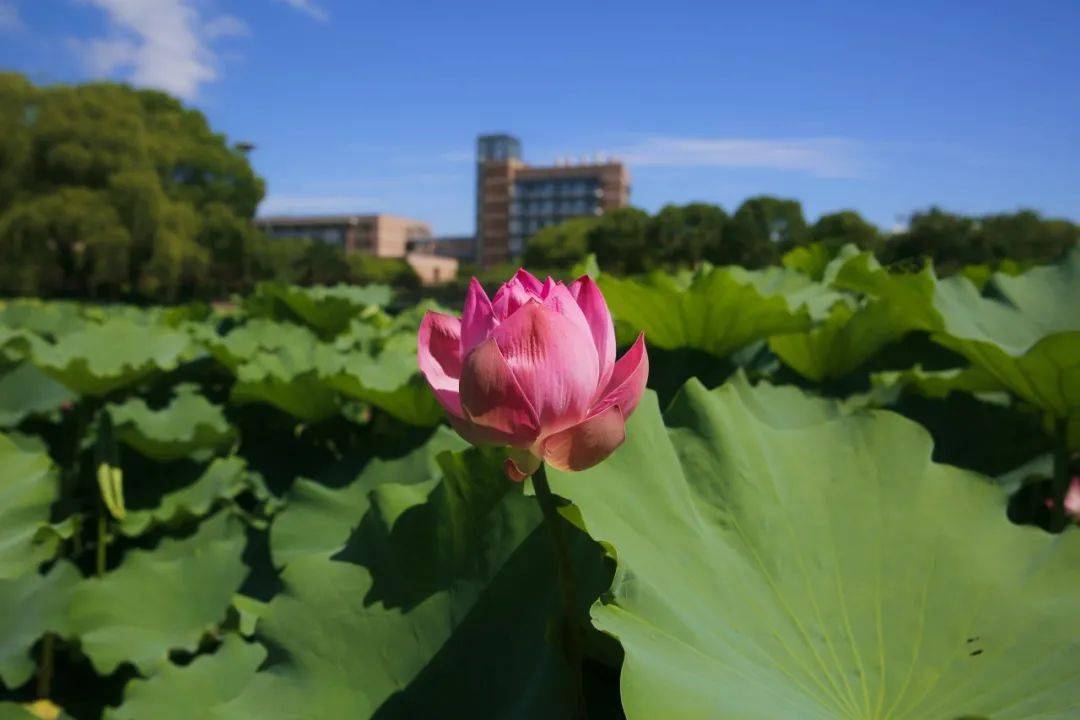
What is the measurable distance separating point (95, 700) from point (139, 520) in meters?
0.34

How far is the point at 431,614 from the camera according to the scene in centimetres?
69

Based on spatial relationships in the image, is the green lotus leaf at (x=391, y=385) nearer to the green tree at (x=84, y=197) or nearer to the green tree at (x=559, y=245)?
the green tree at (x=84, y=197)

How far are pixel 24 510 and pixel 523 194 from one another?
6926 cm

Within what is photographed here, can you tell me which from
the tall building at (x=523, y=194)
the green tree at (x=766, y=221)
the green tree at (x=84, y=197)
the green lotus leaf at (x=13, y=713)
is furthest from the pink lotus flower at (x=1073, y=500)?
the tall building at (x=523, y=194)

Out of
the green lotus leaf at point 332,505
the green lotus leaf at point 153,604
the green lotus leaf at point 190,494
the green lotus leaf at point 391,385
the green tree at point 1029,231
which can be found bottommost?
the green lotus leaf at point 153,604

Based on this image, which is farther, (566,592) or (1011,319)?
(1011,319)

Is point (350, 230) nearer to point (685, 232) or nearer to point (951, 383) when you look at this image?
point (685, 232)

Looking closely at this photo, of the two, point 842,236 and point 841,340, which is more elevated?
point 842,236

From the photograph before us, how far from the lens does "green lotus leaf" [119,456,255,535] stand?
163cm

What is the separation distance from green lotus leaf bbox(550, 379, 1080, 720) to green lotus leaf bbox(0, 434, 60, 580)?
79 cm

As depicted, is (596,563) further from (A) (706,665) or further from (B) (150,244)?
(B) (150,244)

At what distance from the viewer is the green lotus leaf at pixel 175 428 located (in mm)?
1654

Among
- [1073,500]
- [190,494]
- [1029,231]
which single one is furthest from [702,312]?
[1029,231]

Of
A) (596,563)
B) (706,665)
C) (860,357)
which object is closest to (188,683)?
(596,563)
